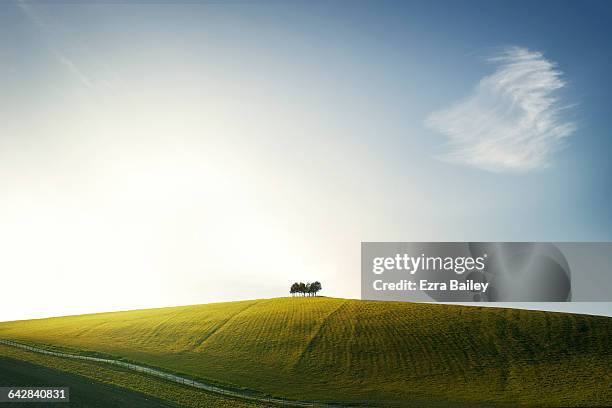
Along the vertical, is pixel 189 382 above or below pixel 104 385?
A: below

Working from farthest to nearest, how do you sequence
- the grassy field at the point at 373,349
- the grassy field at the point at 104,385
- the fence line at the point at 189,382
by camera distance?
the grassy field at the point at 373,349, the fence line at the point at 189,382, the grassy field at the point at 104,385

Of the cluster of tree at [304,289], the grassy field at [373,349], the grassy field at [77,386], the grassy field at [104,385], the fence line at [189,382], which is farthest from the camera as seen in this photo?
the cluster of tree at [304,289]

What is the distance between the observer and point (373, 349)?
76500 mm

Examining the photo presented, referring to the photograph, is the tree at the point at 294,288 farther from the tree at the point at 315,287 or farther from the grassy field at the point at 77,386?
the grassy field at the point at 77,386

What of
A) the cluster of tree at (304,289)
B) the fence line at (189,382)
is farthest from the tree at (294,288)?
the fence line at (189,382)

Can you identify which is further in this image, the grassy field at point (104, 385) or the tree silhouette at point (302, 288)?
the tree silhouette at point (302, 288)

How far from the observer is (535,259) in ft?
267

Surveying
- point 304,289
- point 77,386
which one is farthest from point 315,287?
point 77,386

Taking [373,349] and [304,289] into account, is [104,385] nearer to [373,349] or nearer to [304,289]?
[373,349]

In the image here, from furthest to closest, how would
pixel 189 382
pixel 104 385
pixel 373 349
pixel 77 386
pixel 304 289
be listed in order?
1. pixel 304 289
2. pixel 373 349
3. pixel 189 382
4. pixel 104 385
5. pixel 77 386

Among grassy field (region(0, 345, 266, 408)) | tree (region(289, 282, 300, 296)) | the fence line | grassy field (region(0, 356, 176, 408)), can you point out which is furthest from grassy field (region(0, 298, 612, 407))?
tree (region(289, 282, 300, 296))

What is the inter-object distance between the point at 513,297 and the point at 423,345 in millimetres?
17657

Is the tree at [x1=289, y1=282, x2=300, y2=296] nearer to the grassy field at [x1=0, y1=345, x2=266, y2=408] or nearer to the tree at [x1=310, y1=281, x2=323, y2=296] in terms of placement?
the tree at [x1=310, y1=281, x2=323, y2=296]

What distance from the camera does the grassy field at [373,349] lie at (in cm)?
6084
